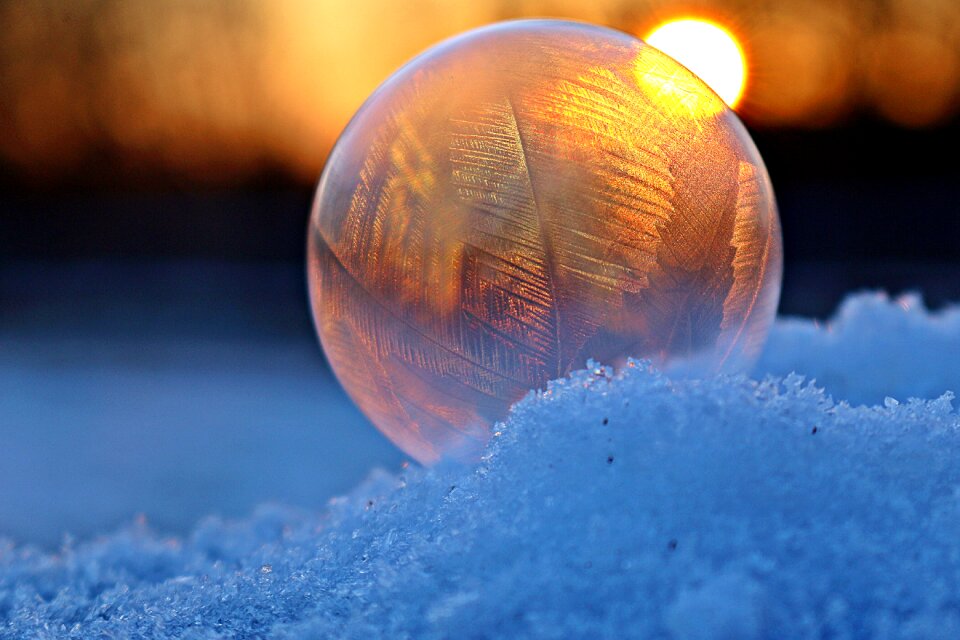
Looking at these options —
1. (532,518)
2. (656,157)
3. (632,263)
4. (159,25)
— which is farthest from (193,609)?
(159,25)

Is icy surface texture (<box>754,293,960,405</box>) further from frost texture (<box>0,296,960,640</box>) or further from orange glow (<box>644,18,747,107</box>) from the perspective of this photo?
orange glow (<box>644,18,747,107</box>)

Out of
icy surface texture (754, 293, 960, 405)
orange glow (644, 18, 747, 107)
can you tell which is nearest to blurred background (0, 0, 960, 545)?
orange glow (644, 18, 747, 107)

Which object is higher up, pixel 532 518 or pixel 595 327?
pixel 595 327

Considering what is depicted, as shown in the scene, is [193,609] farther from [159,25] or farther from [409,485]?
[159,25]

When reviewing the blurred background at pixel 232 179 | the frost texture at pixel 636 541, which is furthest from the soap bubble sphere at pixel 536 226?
the blurred background at pixel 232 179

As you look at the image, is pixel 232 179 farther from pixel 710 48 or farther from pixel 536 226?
pixel 536 226

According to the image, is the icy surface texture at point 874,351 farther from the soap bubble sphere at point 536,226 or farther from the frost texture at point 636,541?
the frost texture at point 636,541

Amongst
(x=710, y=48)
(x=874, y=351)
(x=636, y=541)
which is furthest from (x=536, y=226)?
(x=710, y=48)
